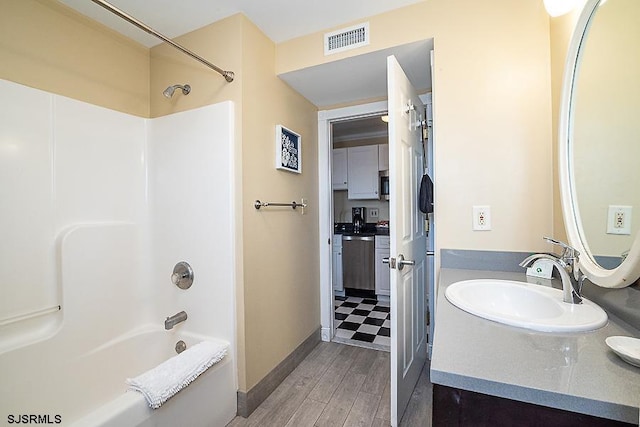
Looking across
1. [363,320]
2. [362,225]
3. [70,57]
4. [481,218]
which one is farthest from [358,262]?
[70,57]

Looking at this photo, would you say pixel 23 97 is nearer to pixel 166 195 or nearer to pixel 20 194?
pixel 20 194

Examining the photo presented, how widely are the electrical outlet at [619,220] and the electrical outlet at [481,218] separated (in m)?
0.54

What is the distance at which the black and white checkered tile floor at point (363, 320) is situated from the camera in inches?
97.8

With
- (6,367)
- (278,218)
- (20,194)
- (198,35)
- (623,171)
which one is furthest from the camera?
(278,218)

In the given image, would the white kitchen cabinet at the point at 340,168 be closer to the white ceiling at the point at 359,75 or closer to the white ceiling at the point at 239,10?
the white ceiling at the point at 359,75

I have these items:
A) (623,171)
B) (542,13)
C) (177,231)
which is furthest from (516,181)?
(177,231)

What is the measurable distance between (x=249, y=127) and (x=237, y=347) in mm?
1295

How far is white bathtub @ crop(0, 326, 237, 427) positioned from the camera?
1.06 meters

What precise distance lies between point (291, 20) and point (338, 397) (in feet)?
7.74

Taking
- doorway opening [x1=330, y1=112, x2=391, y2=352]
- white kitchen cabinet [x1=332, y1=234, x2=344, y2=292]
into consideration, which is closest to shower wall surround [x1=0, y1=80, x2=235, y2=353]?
doorway opening [x1=330, y1=112, x2=391, y2=352]

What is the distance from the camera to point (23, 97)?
128 centimetres

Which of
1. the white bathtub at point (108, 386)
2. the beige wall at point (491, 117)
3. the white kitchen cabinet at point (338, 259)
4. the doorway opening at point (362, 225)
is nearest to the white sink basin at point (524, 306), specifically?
the beige wall at point (491, 117)

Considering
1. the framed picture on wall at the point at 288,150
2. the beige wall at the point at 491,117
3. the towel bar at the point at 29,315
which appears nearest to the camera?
the towel bar at the point at 29,315

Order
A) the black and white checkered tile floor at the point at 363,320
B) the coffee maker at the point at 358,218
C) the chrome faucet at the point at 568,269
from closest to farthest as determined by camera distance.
Result: 1. the chrome faucet at the point at 568,269
2. the black and white checkered tile floor at the point at 363,320
3. the coffee maker at the point at 358,218
